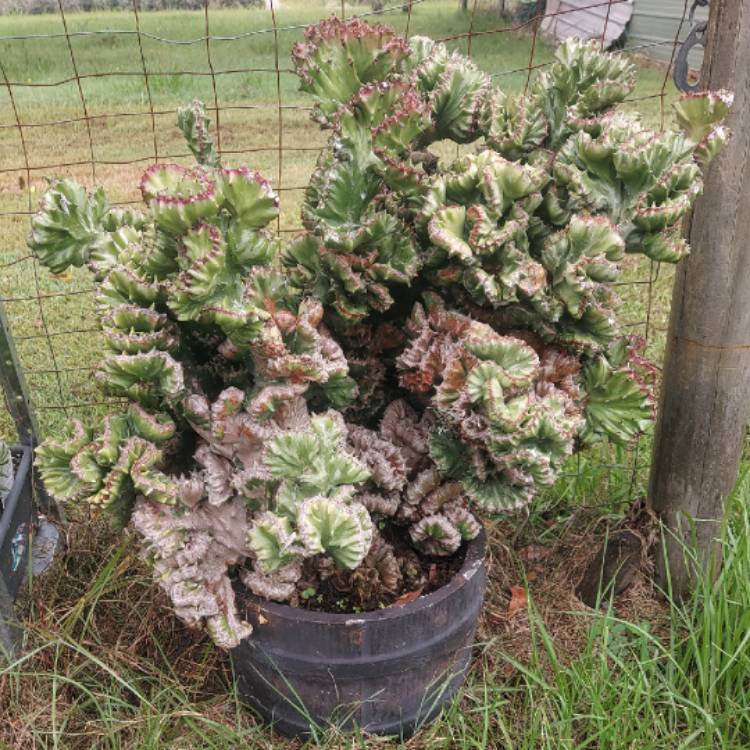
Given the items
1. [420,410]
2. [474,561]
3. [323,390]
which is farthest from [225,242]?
[474,561]

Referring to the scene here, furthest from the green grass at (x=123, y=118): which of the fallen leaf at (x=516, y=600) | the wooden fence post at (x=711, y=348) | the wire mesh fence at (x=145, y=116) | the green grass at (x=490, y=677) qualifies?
the fallen leaf at (x=516, y=600)

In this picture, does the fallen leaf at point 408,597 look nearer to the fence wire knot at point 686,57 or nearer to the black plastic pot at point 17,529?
the black plastic pot at point 17,529

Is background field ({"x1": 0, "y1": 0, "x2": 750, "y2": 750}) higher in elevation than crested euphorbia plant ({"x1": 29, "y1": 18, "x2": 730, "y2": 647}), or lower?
lower

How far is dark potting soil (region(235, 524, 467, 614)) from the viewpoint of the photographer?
2.02 meters

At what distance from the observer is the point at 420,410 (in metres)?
2.14

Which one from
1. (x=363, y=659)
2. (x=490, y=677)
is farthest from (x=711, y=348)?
(x=363, y=659)

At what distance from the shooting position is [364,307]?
1839mm

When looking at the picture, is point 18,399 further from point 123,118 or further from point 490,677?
point 123,118

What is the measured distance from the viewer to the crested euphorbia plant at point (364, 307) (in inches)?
64.7

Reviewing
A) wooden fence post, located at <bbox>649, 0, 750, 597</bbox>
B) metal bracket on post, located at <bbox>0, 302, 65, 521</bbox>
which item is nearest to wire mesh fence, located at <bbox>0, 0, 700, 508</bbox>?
metal bracket on post, located at <bbox>0, 302, 65, 521</bbox>

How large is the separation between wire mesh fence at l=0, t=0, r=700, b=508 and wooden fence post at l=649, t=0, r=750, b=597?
9.3 inches

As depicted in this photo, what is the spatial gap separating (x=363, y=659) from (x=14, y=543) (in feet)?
3.38

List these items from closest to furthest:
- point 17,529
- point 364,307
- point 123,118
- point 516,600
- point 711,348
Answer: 1. point 364,307
2. point 711,348
3. point 17,529
4. point 516,600
5. point 123,118

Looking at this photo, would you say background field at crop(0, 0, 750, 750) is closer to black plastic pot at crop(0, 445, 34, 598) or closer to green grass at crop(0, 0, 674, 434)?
black plastic pot at crop(0, 445, 34, 598)
